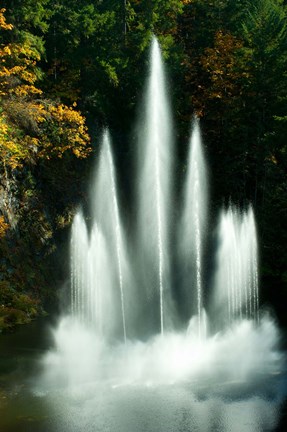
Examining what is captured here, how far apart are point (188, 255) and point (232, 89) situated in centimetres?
1065

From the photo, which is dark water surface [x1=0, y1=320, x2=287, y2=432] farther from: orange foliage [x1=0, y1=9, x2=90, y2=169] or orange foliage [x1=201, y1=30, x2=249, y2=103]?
orange foliage [x1=201, y1=30, x2=249, y2=103]

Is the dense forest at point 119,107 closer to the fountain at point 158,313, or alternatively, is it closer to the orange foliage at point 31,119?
the orange foliage at point 31,119

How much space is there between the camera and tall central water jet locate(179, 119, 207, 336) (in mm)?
26847


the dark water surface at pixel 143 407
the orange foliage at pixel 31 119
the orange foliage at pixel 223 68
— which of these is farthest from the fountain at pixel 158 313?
the orange foliage at pixel 31 119

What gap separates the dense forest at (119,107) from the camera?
2383 cm

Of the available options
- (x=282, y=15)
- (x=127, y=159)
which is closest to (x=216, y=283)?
(x=127, y=159)

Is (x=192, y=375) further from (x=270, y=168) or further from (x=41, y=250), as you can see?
(x=270, y=168)

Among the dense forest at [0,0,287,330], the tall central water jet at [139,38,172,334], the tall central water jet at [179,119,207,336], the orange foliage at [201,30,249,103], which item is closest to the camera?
the dense forest at [0,0,287,330]

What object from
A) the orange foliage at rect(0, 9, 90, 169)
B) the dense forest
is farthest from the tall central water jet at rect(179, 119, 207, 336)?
the orange foliage at rect(0, 9, 90, 169)

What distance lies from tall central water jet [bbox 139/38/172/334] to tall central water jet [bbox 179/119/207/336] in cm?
107

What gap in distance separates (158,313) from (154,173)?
784 cm

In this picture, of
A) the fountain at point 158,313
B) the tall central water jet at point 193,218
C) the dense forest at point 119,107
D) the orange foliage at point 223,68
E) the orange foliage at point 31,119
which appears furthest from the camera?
the orange foliage at point 223,68

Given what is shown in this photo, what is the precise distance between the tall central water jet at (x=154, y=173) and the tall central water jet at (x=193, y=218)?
1.07 meters

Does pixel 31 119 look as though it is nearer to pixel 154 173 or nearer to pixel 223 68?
pixel 154 173
